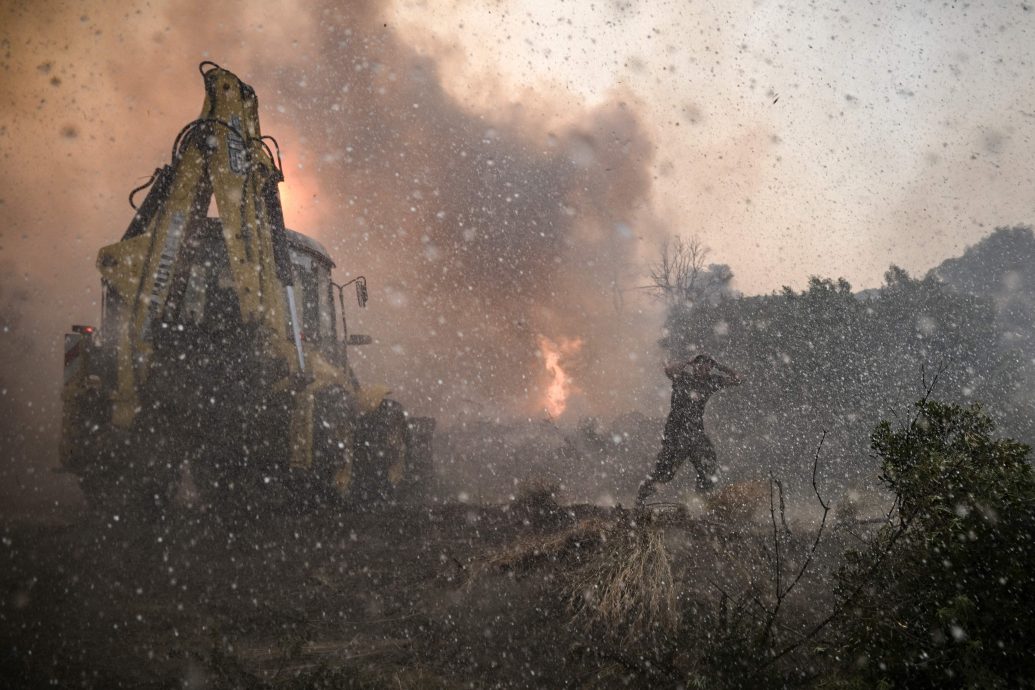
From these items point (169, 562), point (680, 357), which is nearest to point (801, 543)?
point (169, 562)

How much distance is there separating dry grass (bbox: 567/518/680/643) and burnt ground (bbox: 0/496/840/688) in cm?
18

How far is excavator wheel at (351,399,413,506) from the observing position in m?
7.53

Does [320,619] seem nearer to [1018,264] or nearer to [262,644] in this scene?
[262,644]

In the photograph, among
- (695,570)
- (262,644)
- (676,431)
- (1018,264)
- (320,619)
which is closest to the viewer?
(262,644)

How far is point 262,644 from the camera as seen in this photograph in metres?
3.58

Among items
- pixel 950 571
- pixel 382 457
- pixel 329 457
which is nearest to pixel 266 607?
pixel 329 457

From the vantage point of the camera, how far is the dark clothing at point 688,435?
276 inches

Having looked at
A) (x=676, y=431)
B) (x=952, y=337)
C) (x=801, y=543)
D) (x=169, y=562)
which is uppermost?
(x=952, y=337)

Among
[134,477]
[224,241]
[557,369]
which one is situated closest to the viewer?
[134,477]

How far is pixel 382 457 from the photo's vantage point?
7906mm

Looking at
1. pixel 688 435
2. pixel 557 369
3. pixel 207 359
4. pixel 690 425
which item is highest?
pixel 557 369

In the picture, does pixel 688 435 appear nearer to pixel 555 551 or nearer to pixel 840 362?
pixel 555 551

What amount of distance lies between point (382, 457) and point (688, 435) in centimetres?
431

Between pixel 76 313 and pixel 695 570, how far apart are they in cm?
1756
